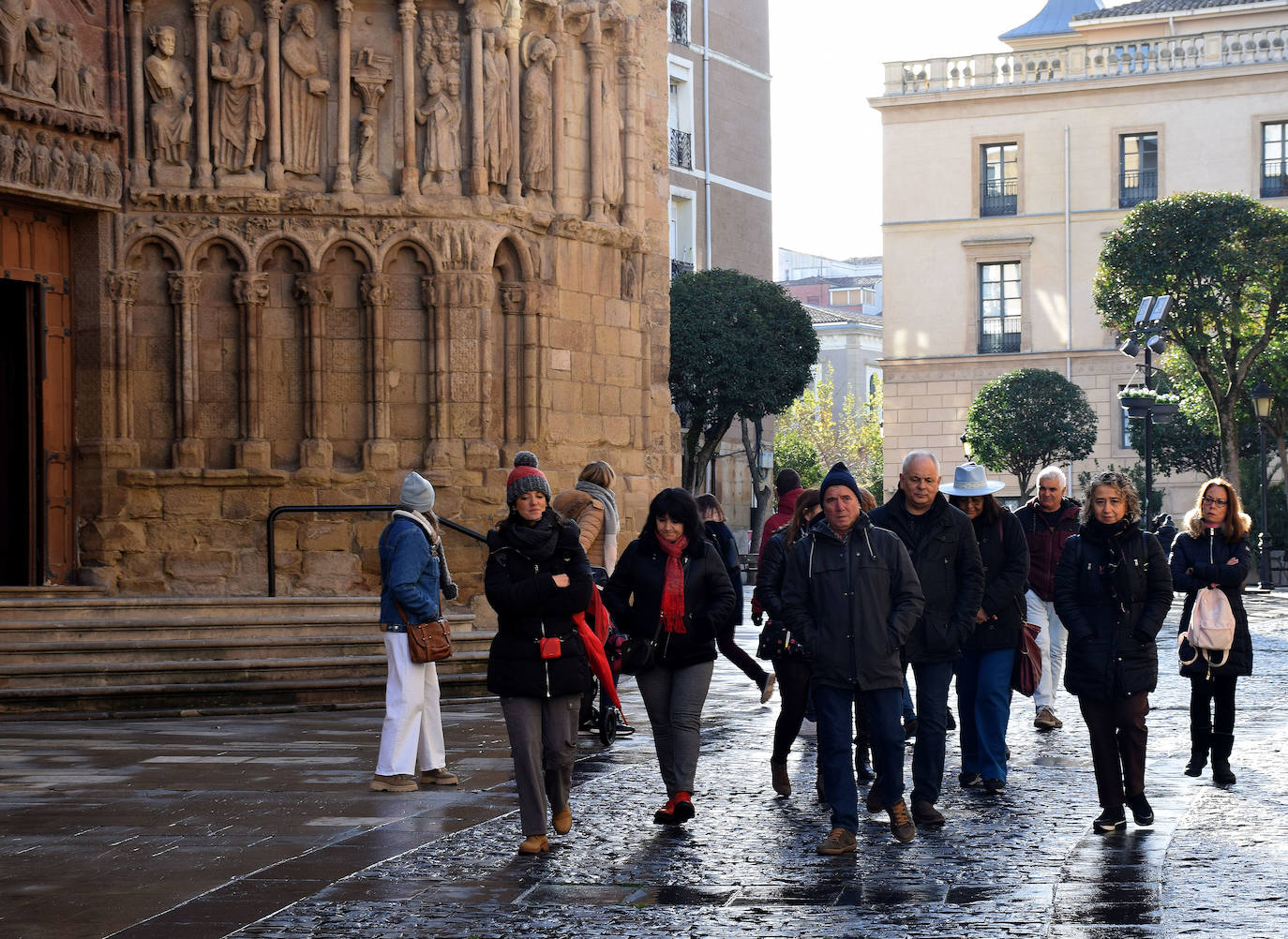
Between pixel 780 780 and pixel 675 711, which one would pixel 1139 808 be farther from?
pixel 675 711

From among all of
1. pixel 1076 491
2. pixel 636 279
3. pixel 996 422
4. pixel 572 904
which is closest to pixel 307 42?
pixel 636 279

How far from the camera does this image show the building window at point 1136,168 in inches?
2071

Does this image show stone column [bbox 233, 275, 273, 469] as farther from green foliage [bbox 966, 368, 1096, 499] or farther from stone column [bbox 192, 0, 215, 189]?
green foliage [bbox 966, 368, 1096, 499]

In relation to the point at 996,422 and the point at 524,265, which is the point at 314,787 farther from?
the point at 996,422

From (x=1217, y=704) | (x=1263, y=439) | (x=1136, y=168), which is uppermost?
(x=1136, y=168)

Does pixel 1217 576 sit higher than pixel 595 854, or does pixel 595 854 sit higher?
pixel 1217 576

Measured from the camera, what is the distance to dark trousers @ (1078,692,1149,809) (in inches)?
343

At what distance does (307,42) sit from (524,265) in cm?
293

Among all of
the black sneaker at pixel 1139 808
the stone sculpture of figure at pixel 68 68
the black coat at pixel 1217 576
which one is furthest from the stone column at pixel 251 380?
the black sneaker at pixel 1139 808

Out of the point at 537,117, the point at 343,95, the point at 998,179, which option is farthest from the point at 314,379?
the point at 998,179

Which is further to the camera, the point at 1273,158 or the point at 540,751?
the point at 1273,158

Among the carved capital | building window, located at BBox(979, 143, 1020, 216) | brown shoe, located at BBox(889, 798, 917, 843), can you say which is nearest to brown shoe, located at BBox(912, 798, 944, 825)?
brown shoe, located at BBox(889, 798, 917, 843)

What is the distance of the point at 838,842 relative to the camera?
8.04 m

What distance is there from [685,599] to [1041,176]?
46.8 m
